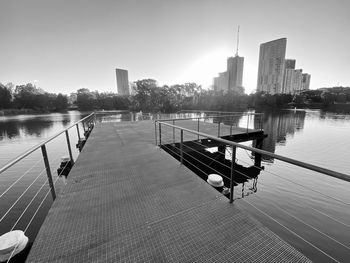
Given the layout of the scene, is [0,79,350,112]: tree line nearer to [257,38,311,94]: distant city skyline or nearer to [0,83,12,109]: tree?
[0,83,12,109]: tree

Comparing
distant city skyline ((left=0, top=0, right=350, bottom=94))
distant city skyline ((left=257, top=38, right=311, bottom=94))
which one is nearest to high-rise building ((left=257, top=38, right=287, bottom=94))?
distant city skyline ((left=257, top=38, right=311, bottom=94))

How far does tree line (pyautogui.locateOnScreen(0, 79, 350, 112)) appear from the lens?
32312 millimetres

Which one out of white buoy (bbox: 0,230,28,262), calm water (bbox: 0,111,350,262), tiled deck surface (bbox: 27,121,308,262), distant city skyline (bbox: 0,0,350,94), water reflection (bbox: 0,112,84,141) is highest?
distant city skyline (bbox: 0,0,350,94)

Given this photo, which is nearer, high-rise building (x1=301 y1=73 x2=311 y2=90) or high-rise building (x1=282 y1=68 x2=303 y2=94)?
high-rise building (x1=282 y1=68 x2=303 y2=94)

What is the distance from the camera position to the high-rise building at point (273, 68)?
6525 centimetres

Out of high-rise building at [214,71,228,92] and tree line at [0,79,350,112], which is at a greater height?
high-rise building at [214,71,228,92]

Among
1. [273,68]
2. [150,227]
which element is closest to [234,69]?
[273,68]

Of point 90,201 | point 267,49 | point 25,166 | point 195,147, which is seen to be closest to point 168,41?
point 195,147

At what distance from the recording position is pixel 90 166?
122 inches

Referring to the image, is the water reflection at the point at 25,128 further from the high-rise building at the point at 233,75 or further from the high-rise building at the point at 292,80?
the high-rise building at the point at 292,80

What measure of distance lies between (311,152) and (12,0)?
18.5 m

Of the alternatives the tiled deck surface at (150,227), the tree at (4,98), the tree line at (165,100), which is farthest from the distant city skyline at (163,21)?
the tree at (4,98)

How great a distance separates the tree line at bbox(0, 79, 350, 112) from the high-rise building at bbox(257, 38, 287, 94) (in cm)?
1472

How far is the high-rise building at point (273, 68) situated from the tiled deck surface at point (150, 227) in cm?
7538
